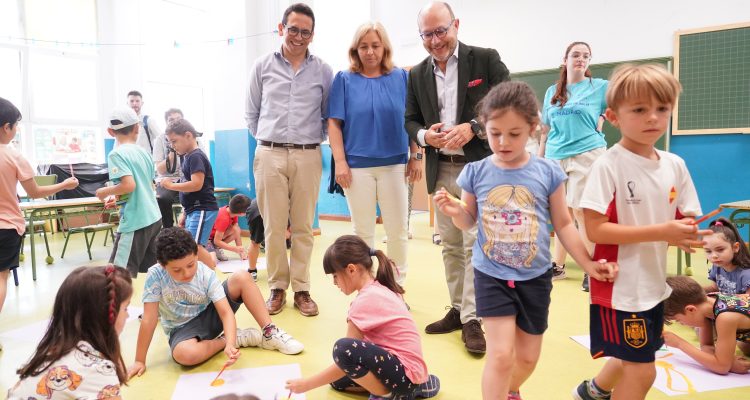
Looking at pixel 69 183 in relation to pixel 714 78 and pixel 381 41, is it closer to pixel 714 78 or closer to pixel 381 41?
pixel 381 41

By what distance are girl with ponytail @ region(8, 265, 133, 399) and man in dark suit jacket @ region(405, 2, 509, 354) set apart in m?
1.30

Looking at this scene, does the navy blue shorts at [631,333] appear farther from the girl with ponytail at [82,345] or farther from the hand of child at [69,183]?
the hand of child at [69,183]

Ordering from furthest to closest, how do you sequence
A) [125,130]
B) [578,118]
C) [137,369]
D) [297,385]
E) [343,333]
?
[578,118] < [125,130] < [343,333] < [137,369] < [297,385]

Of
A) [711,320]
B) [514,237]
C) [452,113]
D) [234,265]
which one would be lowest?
[234,265]

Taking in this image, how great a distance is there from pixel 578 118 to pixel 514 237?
206cm

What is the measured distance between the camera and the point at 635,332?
1.20 m

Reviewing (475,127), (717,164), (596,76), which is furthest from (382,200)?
(717,164)

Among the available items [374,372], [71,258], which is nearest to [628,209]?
[374,372]

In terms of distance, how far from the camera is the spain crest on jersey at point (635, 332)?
46.9 inches

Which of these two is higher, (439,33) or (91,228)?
(439,33)

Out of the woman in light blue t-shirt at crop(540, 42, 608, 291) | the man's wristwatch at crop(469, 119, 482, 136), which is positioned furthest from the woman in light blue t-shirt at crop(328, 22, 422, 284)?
the woman in light blue t-shirt at crop(540, 42, 608, 291)

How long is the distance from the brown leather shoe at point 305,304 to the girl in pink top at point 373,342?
35.9 inches

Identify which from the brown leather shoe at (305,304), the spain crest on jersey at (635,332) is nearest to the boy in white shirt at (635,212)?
the spain crest on jersey at (635,332)

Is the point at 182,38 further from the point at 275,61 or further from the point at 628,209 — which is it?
the point at 628,209
